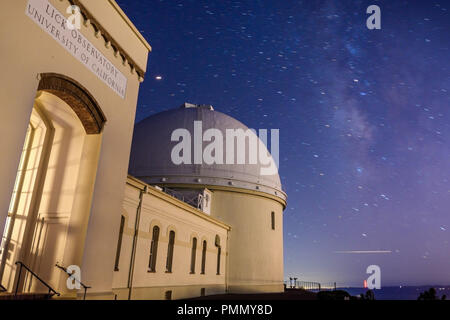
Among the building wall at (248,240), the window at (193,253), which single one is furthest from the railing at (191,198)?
the window at (193,253)

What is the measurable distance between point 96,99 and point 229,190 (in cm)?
1432

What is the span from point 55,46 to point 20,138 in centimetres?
241

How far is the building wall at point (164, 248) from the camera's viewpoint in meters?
11.8

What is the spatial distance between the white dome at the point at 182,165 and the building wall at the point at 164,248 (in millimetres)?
3693

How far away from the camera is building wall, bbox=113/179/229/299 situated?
11766mm

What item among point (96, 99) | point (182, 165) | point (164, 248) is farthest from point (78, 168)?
point (182, 165)

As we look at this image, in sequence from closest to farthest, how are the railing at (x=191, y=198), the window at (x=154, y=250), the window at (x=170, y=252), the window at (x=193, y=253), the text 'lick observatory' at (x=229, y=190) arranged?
the window at (x=154, y=250), the window at (x=170, y=252), the window at (x=193, y=253), the railing at (x=191, y=198), the text 'lick observatory' at (x=229, y=190)

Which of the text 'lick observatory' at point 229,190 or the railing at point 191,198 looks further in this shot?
the text 'lick observatory' at point 229,190

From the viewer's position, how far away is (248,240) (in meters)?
21.8

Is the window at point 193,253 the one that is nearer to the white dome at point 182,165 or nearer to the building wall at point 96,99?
the white dome at point 182,165

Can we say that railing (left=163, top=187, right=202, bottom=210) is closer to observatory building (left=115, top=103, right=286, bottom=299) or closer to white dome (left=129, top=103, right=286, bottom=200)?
observatory building (left=115, top=103, right=286, bottom=299)

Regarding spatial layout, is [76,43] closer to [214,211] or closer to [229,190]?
[214,211]
